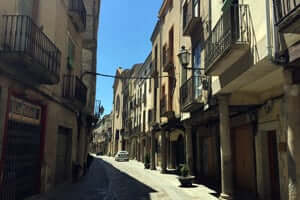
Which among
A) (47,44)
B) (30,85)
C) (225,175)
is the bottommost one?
(225,175)

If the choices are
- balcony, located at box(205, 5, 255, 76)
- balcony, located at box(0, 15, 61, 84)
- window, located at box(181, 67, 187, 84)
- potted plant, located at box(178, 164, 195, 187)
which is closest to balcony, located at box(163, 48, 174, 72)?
window, located at box(181, 67, 187, 84)

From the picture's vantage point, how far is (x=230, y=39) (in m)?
7.43

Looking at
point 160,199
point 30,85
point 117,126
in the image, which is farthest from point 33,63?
point 117,126

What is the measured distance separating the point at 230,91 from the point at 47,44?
589 cm

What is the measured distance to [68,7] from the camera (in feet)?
41.3

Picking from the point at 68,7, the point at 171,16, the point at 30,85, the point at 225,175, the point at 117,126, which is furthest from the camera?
the point at 117,126

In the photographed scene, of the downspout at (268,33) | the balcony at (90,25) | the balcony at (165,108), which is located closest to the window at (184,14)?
the balcony at (165,108)

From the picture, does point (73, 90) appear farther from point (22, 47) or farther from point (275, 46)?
point (275, 46)

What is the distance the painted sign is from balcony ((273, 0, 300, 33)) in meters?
6.76

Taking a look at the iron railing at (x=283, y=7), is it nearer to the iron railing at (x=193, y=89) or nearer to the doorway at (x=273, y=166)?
the doorway at (x=273, y=166)

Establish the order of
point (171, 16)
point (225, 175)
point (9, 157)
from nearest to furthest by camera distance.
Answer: point (9, 157), point (225, 175), point (171, 16)

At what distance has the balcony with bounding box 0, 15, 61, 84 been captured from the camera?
6.80 metres

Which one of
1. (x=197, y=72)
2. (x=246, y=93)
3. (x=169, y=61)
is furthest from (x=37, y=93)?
(x=169, y=61)

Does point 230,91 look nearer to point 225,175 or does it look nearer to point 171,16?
point 225,175
